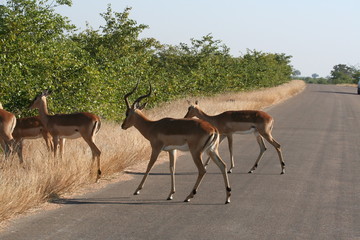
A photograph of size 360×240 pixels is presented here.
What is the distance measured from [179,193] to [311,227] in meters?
2.67

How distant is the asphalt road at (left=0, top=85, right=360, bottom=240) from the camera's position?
6.50 m

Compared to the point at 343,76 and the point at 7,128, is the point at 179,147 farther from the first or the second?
the point at 343,76

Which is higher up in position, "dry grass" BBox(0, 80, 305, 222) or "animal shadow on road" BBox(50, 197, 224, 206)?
"dry grass" BBox(0, 80, 305, 222)

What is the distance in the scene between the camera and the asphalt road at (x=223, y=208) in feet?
21.3

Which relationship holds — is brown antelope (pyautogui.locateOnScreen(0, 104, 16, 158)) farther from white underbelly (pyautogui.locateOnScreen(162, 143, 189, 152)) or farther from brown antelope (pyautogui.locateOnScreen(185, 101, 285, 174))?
brown antelope (pyautogui.locateOnScreen(185, 101, 285, 174))

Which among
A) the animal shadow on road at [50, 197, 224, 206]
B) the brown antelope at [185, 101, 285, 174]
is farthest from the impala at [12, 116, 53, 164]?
the brown antelope at [185, 101, 285, 174]

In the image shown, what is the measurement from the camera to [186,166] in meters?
11.6

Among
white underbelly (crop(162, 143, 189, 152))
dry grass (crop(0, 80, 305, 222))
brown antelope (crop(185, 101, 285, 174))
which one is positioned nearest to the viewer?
dry grass (crop(0, 80, 305, 222))

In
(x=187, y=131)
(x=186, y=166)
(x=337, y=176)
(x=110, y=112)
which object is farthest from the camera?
(x=110, y=112)

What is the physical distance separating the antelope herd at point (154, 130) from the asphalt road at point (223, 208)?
46cm

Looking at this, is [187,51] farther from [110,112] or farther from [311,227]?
[311,227]

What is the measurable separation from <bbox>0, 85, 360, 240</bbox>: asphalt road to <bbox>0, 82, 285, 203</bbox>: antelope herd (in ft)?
1.51

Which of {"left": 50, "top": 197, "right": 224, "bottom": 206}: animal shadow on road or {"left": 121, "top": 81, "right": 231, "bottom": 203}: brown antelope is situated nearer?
{"left": 50, "top": 197, "right": 224, "bottom": 206}: animal shadow on road

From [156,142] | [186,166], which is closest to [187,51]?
[186,166]
